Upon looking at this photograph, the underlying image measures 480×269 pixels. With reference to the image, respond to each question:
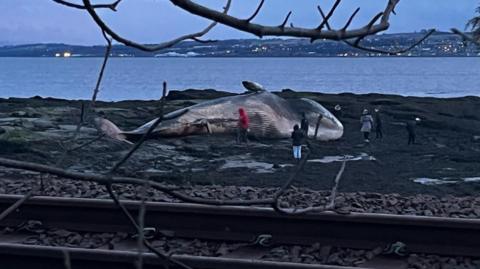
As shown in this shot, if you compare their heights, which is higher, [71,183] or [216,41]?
[216,41]

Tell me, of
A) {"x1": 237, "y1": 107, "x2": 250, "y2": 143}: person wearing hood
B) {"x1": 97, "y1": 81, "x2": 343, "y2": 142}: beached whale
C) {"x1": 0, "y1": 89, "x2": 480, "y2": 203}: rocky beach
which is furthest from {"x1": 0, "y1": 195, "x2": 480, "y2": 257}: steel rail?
{"x1": 237, "y1": 107, "x2": 250, "y2": 143}: person wearing hood

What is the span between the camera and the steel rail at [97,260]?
7.73m

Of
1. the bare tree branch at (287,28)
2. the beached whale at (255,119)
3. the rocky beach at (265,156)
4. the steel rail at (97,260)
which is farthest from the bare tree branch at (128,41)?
the beached whale at (255,119)

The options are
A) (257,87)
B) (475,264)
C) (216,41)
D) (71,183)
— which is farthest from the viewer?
(257,87)

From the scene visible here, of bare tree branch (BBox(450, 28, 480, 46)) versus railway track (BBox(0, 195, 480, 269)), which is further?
railway track (BBox(0, 195, 480, 269))

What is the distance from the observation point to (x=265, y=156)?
2547 centimetres

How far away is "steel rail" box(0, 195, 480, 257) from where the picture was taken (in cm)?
858

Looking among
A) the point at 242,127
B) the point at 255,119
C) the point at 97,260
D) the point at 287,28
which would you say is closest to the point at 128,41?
the point at 287,28

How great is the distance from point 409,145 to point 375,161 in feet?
15.6

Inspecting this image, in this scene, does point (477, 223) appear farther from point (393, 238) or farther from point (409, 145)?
point (409, 145)

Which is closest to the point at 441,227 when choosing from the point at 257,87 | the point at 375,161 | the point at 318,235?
the point at 318,235

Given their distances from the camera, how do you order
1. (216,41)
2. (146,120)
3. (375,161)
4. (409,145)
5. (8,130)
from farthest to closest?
(146,120) → (409,145) → (8,130) → (375,161) → (216,41)

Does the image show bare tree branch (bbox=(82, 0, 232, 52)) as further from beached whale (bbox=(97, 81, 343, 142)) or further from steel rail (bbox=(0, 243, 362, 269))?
beached whale (bbox=(97, 81, 343, 142))

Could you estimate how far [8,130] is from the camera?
26609 millimetres
